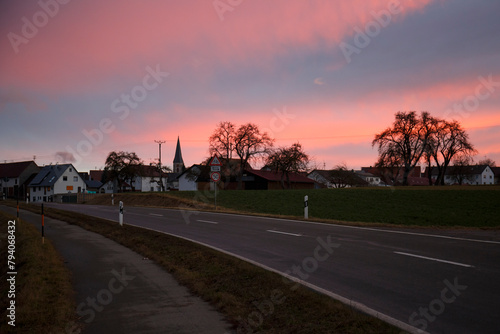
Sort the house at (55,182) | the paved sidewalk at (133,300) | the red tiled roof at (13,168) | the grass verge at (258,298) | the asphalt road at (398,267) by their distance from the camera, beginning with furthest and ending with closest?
the red tiled roof at (13,168)
the house at (55,182)
the asphalt road at (398,267)
the paved sidewalk at (133,300)
the grass verge at (258,298)

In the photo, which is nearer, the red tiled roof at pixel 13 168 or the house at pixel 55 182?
the house at pixel 55 182

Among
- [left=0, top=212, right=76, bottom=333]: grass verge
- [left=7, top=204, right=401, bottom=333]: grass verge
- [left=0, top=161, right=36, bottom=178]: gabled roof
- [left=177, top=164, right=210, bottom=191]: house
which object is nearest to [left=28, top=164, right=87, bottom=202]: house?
[left=0, top=161, right=36, bottom=178]: gabled roof

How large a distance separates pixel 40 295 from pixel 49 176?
90968 mm

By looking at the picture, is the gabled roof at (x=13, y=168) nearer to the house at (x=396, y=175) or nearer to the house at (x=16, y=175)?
the house at (x=16, y=175)

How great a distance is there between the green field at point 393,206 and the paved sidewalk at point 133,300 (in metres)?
17.1

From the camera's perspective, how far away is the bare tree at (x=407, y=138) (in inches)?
2122

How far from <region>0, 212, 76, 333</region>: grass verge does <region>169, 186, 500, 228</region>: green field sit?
18.2 meters

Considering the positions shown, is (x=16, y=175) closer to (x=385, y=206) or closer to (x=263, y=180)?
(x=263, y=180)

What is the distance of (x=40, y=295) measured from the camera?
6.04m

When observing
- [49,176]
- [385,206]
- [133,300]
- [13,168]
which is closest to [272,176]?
[385,206]

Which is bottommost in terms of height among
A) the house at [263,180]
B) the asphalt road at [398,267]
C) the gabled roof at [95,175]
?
the asphalt road at [398,267]

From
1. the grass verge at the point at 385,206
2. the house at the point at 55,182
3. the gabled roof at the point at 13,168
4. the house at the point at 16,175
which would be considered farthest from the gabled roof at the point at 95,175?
the grass verge at the point at 385,206

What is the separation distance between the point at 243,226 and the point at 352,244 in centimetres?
615

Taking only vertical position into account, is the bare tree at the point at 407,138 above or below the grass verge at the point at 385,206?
above
